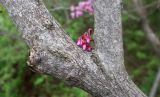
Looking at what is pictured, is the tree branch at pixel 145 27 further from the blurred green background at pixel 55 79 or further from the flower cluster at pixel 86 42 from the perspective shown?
the flower cluster at pixel 86 42

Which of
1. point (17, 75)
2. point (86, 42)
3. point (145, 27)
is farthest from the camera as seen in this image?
point (145, 27)

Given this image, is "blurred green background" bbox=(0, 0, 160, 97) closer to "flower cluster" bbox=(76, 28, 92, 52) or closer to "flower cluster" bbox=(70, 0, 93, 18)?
"flower cluster" bbox=(70, 0, 93, 18)

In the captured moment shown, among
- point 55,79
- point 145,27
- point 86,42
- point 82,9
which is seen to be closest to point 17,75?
point 55,79

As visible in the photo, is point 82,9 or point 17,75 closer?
point 82,9

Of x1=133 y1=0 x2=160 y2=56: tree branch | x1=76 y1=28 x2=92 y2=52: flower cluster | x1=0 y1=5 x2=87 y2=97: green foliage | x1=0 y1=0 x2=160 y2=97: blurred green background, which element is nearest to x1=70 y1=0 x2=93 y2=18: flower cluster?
x1=0 y1=0 x2=160 y2=97: blurred green background

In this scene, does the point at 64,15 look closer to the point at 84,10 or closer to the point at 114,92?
the point at 84,10

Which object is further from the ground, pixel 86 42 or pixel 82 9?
pixel 82 9

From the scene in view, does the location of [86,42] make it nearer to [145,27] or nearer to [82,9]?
[82,9]

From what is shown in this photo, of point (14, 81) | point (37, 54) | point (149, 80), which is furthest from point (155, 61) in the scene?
point (37, 54)

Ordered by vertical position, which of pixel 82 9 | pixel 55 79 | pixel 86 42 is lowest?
pixel 55 79
